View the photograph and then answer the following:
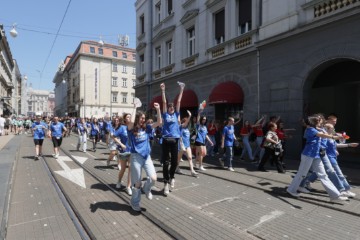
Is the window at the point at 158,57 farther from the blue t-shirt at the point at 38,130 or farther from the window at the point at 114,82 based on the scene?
the window at the point at 114,82

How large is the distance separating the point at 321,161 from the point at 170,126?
3032 mm

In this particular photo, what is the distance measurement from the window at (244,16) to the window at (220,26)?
127cm

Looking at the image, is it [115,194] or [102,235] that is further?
[115,194]

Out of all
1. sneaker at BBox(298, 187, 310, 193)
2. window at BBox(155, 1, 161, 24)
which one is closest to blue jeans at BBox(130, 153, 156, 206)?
sneaker at BBox(298, 187, 310, 193)

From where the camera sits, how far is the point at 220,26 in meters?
15.9

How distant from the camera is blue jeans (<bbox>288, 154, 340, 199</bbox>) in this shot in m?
5.55

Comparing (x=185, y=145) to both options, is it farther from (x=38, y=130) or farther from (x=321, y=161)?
(x=38, y=130)

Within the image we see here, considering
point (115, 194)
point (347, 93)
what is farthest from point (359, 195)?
point (347, 93)

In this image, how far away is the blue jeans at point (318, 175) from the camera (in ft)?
18.2

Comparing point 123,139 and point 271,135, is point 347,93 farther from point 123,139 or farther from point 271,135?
point 123,139

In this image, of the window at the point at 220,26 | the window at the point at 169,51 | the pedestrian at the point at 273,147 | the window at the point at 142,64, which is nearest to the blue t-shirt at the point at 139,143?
the pedestrian at the point at 273,147

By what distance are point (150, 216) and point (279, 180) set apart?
4.00 meters

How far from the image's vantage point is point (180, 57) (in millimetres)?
19172

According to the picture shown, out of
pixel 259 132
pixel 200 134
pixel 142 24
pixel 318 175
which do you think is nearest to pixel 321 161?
pixel 318 175
